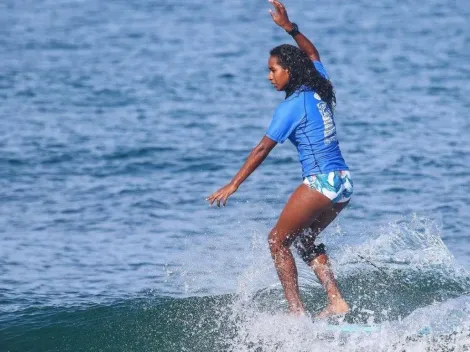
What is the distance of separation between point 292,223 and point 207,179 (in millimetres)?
7721

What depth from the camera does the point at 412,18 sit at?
31.2 metres

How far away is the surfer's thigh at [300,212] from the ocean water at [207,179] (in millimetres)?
784

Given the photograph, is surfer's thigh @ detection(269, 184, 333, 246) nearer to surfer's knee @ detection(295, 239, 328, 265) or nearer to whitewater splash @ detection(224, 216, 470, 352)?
surfer's knee @ detection(295, 239, 328, 265)

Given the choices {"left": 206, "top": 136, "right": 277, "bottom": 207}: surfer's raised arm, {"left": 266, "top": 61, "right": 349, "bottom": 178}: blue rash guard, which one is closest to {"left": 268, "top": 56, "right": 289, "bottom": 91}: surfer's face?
{"left": 266, "top": 61, "right": 349, "bottom": 178}: blue rash guard

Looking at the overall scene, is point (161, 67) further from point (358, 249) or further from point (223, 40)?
point (358, 249)

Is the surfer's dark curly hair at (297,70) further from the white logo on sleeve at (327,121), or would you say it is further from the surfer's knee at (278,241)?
the surfer's knee at (278,241)

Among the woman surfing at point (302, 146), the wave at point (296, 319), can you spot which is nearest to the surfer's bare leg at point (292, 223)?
the woman surfing at point (302, 146)

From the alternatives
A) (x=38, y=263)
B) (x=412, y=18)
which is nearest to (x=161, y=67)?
(x=412, y=18)

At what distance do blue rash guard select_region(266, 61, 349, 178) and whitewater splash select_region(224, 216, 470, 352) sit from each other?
4.31ft

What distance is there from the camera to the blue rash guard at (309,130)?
9.23 metres

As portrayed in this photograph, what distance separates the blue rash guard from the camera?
9.23 meters

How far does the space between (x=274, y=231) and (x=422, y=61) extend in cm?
1706

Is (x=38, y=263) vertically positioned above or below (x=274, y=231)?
below

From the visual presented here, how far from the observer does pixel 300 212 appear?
9344 mm
